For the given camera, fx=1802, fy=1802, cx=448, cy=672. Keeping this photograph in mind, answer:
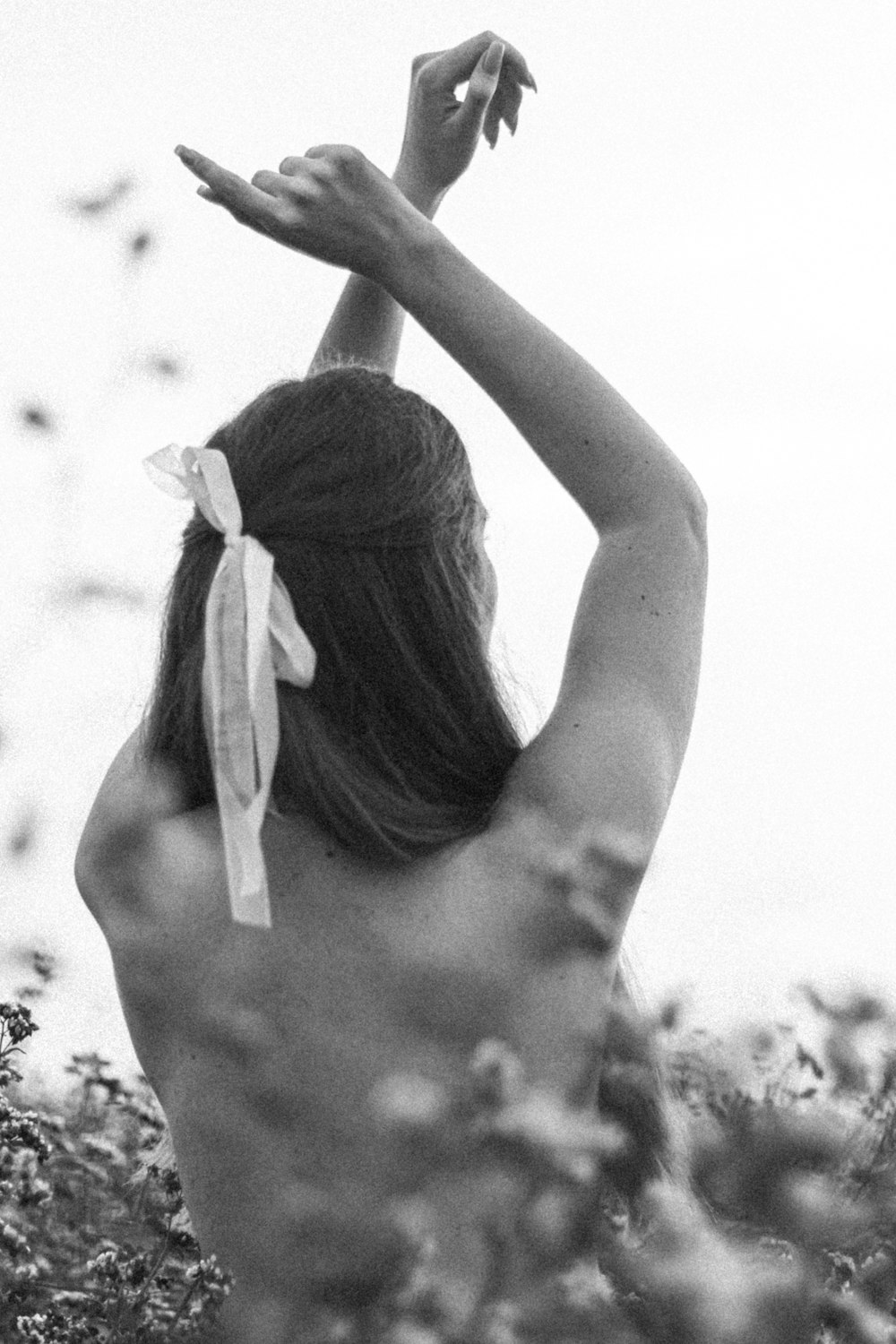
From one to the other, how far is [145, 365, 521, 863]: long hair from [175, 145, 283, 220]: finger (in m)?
0.22

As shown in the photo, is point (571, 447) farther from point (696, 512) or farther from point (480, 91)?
point (480, 91)

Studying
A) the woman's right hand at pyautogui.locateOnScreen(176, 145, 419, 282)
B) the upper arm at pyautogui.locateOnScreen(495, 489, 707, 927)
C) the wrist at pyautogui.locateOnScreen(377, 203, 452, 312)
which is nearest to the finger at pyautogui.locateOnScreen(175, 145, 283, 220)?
the woman's right hand at pyautogui.locateOnScreen(176, 145, 419, 282)

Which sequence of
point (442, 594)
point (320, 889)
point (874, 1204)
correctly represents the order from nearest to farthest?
point (874, 1204) → point (320, 889) → point (442, 594)

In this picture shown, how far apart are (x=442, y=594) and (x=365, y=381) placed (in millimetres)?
254

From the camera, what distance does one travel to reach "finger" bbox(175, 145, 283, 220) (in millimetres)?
1604

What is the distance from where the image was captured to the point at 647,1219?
2.99 feet

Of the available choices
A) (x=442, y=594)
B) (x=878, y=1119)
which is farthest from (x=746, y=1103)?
(x=442, y=594)

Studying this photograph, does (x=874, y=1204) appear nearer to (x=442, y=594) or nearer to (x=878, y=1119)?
(x=878, y=1119)

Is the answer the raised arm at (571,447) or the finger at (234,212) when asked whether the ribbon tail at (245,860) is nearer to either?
the raised arm at (571,447)

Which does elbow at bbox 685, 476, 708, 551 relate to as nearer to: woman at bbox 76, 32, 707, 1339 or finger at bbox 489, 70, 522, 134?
woman at bbox 76, 32, 707, 1339

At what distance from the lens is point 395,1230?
4.88ft

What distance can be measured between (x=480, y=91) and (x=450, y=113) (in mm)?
131

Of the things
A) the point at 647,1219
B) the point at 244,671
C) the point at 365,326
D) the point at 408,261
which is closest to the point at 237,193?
the point at 408,261

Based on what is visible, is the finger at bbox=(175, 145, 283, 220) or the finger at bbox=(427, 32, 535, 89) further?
the finger at bbox=(427, 32, 535, 89)
